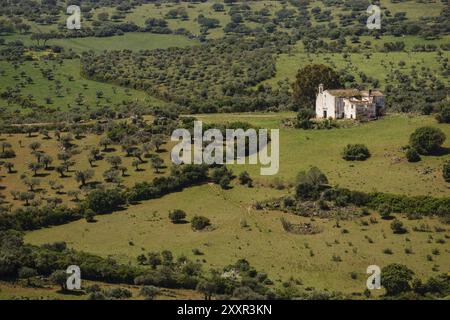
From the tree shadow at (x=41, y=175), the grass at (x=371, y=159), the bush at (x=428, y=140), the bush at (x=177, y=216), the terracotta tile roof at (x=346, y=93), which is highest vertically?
the terracotta tile roof at (x=346, y=93)

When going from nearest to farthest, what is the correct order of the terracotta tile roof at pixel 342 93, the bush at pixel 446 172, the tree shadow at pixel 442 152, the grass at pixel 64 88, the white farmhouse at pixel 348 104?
the bush at pixel 446 172
the tree shadow at pixel 442 152
the white farmhouse at pixel 348 104
the terracotta tile roof at pixel 342 93
the grass at pixel 64 88

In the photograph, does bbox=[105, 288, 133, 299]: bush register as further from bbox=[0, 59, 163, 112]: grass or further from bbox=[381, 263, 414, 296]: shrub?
bbox=[0, 59, 163, 112]: grass

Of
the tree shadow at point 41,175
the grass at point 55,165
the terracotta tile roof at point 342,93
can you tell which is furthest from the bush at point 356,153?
the tree shadow at point 41,175

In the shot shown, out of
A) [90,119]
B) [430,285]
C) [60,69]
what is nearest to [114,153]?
[90,119]

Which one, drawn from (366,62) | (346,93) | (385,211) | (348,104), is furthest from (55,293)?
(366,62)

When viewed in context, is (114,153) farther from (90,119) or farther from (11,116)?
(11,116)

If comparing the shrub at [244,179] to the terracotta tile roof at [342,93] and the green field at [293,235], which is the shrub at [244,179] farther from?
the terracotta tile roof at [342,93]

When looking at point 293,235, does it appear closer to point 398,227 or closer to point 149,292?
point 398,227
